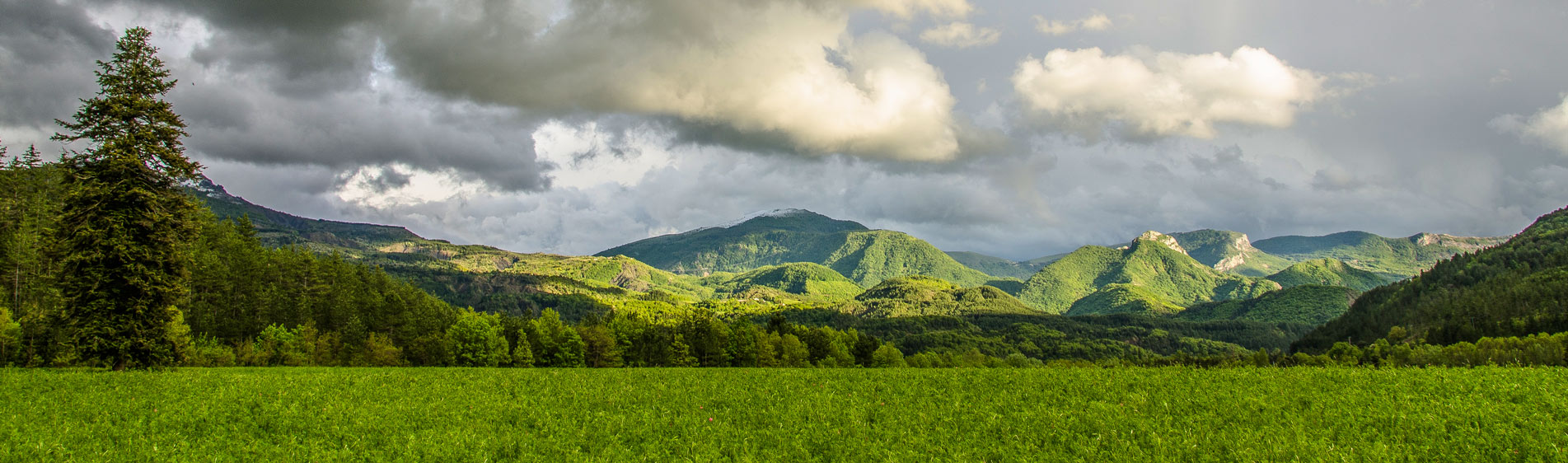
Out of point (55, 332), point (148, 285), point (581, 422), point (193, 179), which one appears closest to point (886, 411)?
point (581, 422)

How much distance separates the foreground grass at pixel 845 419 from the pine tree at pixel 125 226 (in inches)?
284

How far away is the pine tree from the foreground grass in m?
7.22

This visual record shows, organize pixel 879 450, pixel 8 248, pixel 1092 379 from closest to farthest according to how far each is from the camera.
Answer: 1. pixel 879 450
2. pixel 1092 379
3. pixel 8 248

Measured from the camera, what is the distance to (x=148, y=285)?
33.5 m

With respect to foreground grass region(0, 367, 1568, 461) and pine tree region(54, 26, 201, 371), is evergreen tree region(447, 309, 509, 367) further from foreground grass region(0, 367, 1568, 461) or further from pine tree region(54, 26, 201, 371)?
foreground grass region(0, 367, 1568, 461)

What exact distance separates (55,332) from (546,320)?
54.1 metres

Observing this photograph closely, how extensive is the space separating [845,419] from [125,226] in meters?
40.0

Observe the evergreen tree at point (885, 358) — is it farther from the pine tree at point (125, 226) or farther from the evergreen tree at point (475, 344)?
the pine tree at point (125, 226)

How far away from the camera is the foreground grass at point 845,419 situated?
46.1ft

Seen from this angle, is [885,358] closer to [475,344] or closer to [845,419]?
[475,344]

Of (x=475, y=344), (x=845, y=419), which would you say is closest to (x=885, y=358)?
(x=475, y=344)

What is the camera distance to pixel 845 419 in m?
18.3

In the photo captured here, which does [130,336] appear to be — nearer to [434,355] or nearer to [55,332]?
[55,332]

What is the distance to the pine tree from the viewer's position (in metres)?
32.6
